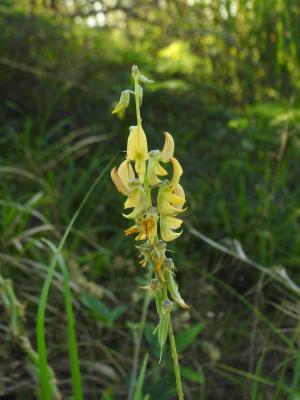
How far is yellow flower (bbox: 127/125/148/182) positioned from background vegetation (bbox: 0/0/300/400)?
0.77 metres

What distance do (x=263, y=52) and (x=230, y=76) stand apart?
13.6 inches

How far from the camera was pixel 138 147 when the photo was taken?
1.03 meters

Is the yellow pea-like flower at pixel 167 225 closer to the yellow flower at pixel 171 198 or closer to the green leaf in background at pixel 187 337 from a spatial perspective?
the yellow flower at pixel 171 198

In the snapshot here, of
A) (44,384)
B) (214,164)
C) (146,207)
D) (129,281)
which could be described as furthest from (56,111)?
(146,207)

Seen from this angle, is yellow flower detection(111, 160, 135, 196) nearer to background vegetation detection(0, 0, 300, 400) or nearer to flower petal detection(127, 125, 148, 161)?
flower petal detection(127, 125, 148, 161)

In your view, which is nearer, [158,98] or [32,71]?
[32,71]

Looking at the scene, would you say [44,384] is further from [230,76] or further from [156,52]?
[156,52]

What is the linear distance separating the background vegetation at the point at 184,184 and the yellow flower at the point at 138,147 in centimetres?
77

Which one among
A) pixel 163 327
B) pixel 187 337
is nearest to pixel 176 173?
pixel 163 327

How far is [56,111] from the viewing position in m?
4.18

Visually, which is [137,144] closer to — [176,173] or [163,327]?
[176,173]

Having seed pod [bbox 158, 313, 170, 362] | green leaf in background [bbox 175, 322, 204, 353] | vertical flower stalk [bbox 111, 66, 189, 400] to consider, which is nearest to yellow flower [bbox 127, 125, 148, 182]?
vertical flower stalk [bbox 111, 66, 189, 400]

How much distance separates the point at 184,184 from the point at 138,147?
2.51 metres

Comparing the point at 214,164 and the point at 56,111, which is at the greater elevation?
the point at 56,111
